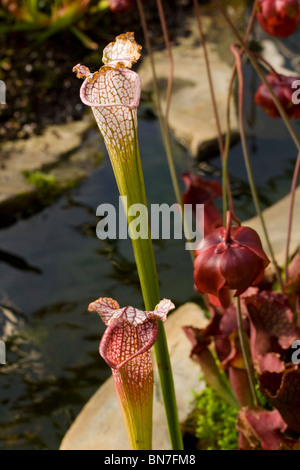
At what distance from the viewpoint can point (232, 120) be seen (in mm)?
3957

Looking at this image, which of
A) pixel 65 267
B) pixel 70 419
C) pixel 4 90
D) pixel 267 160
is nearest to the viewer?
pixel 70 419

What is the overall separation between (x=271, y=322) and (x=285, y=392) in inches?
10.4

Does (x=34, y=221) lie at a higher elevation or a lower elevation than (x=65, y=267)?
higher

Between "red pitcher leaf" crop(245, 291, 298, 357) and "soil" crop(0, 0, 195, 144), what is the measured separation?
308cm

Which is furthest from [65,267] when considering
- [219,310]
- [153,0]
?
[153,0]

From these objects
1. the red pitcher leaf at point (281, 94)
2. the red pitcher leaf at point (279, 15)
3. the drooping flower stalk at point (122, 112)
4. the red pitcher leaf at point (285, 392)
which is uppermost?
the red pitcher leaf at point (279, 15)

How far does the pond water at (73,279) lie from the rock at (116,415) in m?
0.37

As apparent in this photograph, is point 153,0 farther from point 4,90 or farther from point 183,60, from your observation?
point 4,90

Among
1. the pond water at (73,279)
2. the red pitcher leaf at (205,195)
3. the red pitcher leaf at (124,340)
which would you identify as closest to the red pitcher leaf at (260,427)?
the red pitcher leaf at (124,340)

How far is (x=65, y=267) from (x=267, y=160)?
161 cm

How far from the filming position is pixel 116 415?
74.4 inches

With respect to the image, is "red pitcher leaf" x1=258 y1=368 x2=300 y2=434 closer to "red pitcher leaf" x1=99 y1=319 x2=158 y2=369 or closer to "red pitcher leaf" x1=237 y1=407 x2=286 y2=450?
"red pitcher leaf" x1=237 y1=407 x2=286 y2=450

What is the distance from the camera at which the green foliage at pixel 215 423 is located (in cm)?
172

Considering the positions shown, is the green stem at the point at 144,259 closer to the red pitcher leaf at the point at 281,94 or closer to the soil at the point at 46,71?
the red pitcher leaf at the point at 281,94
